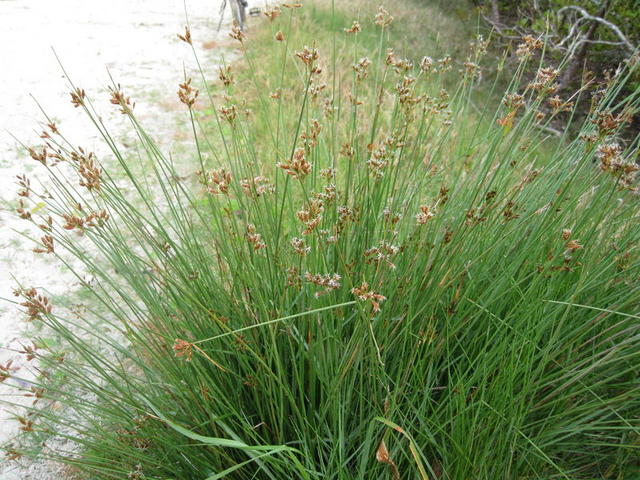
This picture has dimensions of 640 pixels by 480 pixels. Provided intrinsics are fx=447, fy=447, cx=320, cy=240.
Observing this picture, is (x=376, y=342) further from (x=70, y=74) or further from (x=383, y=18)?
(x=70, y=74)

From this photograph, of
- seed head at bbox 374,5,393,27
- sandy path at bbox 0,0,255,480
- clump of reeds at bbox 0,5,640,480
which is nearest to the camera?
clump of reeds at bbox 0,5,640,480

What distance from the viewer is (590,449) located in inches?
61.3

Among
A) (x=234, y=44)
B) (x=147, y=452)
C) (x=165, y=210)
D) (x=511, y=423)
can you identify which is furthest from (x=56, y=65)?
(x=511, y=423)

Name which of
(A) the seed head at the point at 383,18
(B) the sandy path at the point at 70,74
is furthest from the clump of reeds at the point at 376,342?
(B) the sandy path at the point at 70,74

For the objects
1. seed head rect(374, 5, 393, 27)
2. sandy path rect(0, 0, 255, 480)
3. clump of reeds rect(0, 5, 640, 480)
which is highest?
seed head rect(374, 5, 393, 27)

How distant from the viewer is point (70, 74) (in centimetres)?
525

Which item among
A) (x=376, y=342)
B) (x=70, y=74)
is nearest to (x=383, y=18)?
(x=376, y=342)

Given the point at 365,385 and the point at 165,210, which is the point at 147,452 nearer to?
the point at 365,385

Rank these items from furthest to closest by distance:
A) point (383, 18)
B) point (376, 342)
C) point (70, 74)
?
point (70, 74) < point (383, 18) < point (376, 342)

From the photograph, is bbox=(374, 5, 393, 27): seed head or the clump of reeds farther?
bbox=(374, 5, 393, 27): seed head

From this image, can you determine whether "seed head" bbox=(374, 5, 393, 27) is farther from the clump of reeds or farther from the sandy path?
the sandy path

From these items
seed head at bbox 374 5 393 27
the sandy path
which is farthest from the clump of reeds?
the sandy path

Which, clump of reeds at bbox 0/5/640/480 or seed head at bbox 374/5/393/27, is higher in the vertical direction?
seed head at bbox 374/5/393/27

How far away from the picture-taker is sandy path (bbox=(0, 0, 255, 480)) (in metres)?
2.85
